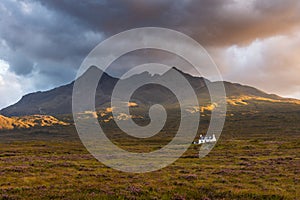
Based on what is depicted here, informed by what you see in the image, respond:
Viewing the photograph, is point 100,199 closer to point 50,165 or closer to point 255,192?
point 255,192

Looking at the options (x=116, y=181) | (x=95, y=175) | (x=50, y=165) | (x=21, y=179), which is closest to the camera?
(x=116, y=181)

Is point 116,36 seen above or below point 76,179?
above

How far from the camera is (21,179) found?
27.4 metres

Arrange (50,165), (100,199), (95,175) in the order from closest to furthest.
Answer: (100,199), (95,175), (50,165)

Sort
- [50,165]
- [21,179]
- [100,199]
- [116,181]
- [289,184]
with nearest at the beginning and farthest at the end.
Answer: [100,199]
[289,184]
[116,181]
[21,179]
[50,165]

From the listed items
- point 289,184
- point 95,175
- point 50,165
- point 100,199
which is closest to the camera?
point 100,199

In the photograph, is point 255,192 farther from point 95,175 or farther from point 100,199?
point 95,175

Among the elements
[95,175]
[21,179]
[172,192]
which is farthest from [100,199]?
[21,179]

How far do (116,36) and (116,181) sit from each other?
14982 mm

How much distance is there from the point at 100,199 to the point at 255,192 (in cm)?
1148

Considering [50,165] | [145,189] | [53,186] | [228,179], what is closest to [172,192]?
[145,189]

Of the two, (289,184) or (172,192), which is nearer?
(172,192)

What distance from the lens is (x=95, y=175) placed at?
2912cm

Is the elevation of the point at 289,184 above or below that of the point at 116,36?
below
